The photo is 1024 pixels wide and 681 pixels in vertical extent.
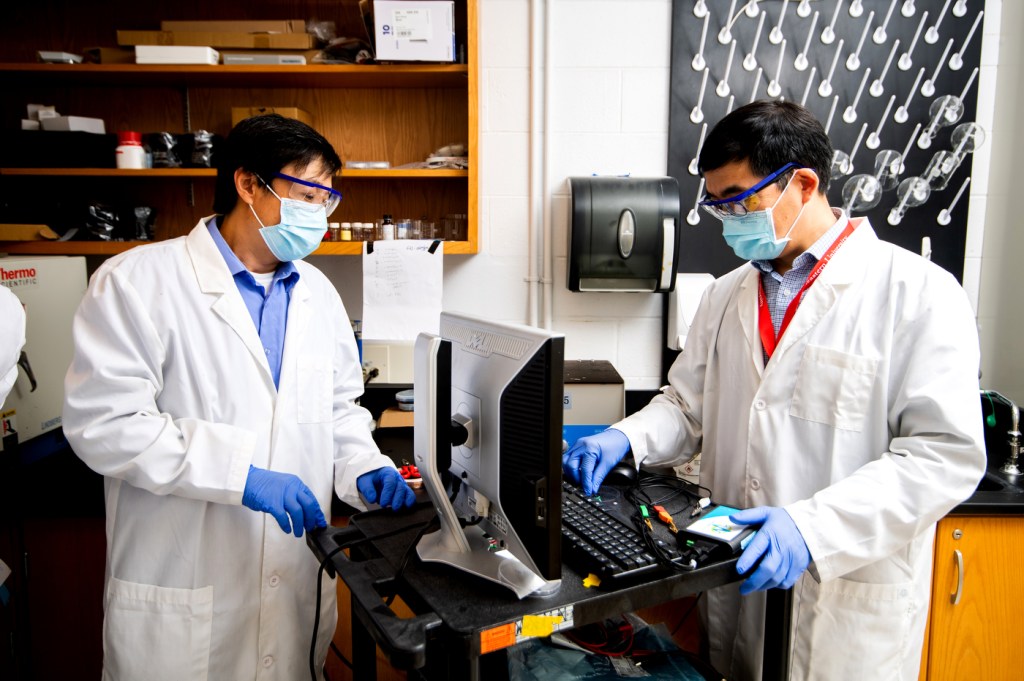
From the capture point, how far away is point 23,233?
210cm

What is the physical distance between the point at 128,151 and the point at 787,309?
1881 millimetres

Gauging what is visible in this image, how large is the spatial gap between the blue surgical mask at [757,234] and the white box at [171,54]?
1.57 meters

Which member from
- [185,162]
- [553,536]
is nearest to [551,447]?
[553,536]

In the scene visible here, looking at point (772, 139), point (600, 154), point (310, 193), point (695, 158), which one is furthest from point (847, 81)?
point (310, 193)

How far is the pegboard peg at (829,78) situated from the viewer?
2.25 meters

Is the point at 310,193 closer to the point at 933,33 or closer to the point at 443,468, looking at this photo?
the point at 443,468

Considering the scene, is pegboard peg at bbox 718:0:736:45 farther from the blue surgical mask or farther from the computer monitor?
the computer monitor

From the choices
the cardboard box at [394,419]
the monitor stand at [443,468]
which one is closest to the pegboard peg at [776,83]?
the cardboard box at [394,419]

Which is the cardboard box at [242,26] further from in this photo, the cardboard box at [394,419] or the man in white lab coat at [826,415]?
the man in white lab coat at [826,415]

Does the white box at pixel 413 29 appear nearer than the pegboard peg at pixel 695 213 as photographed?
Yes

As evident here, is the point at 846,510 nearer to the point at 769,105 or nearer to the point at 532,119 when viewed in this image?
the point at 769,105

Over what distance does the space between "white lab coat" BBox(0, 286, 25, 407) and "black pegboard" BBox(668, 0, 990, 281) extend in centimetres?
183

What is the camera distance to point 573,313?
93.9 inches

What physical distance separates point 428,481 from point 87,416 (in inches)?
25.3
